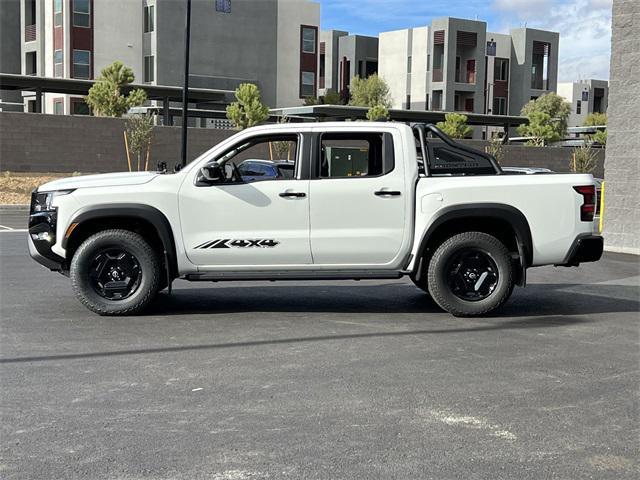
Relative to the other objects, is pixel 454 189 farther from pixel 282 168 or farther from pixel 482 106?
pixel 482 106

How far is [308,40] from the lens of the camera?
6681 cm

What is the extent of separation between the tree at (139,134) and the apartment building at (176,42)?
63.6 feet

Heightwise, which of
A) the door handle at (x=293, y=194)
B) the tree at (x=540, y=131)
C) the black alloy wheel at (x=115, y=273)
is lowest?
the black alloy wheel at (x=115, y=273)

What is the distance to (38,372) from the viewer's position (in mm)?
6660

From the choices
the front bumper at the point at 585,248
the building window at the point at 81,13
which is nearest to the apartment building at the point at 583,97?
the building window at the point at 81,13

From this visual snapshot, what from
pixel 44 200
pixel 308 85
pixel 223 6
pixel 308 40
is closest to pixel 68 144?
pixel 223 6

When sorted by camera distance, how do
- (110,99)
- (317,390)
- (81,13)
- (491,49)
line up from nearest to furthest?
1. (317,390)
2. (110,99)
3. (81,13)
4. (491,49)

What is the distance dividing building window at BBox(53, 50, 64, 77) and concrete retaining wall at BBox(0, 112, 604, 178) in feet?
65.9

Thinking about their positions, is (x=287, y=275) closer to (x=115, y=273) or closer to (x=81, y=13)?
(x=115, y=273)

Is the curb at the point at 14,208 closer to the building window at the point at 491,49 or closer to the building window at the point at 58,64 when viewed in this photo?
the building window at the point at 58,64

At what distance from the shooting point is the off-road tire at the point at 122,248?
896 centimetres

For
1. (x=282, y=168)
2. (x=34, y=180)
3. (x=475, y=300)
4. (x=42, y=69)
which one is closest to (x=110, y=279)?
(x=282, y=168)

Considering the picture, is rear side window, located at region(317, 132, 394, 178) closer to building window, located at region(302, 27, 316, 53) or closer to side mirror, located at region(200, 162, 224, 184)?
side mirror, located at region(200, 162, 224, 184)

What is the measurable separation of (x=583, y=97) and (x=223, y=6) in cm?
5691
